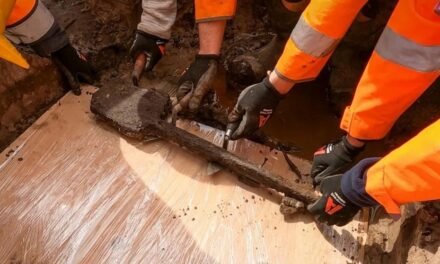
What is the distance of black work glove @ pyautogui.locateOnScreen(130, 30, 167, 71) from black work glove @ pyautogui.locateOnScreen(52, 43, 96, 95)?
24cm

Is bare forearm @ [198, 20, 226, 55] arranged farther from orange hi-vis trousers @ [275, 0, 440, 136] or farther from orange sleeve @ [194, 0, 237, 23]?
orange hi-vis trousers @ [275, 0, 440, 136]

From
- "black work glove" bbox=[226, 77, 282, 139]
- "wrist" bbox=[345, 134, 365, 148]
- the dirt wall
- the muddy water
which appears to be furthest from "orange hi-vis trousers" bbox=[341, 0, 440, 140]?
the dirt wall

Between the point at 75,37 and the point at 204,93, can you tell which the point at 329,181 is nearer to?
the point at 204,93

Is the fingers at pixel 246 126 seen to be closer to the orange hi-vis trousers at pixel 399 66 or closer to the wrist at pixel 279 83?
the wrist at pixel 279 83

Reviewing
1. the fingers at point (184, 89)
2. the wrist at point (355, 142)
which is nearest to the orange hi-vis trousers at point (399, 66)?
the wrist at point (355, 142)

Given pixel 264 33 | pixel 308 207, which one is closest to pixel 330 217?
pixel 308 207

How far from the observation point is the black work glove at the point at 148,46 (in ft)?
6.93

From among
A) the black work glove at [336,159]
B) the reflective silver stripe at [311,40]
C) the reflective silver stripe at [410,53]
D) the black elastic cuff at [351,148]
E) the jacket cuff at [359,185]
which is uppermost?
the reflective silver stripe at [410,53]

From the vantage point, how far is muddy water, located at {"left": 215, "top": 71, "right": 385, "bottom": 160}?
235cm

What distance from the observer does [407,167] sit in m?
1.25

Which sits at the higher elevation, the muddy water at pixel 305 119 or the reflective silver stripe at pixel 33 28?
the reflective silver stripe at pixel 33 28

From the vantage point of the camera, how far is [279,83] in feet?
6.16

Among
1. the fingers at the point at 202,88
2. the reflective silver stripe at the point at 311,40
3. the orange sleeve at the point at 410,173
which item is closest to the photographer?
the orange sleeve at the point at 410,173

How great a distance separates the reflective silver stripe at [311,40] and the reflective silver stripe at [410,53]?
249 millimetres
